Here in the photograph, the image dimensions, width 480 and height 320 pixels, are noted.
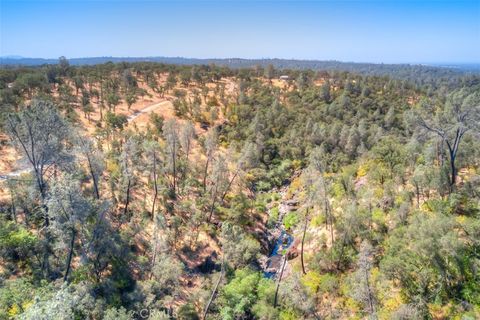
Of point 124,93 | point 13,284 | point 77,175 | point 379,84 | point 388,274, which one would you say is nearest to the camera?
point 13,284

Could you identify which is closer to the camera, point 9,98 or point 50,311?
point 50,311

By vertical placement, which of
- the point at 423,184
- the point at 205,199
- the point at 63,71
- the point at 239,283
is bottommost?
the point at 239,283

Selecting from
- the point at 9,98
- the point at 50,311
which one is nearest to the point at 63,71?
the point at 9,98

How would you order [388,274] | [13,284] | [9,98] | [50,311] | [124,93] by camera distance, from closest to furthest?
[50,311]
[13,284]
[388,274]
[9,98]
[124,93]

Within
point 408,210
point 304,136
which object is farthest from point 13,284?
point 304,136

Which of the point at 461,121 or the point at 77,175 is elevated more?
the point at 461,121

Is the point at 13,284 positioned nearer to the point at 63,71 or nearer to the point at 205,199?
the point at 205,199

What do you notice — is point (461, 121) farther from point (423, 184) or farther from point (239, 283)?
point (239, 283)
